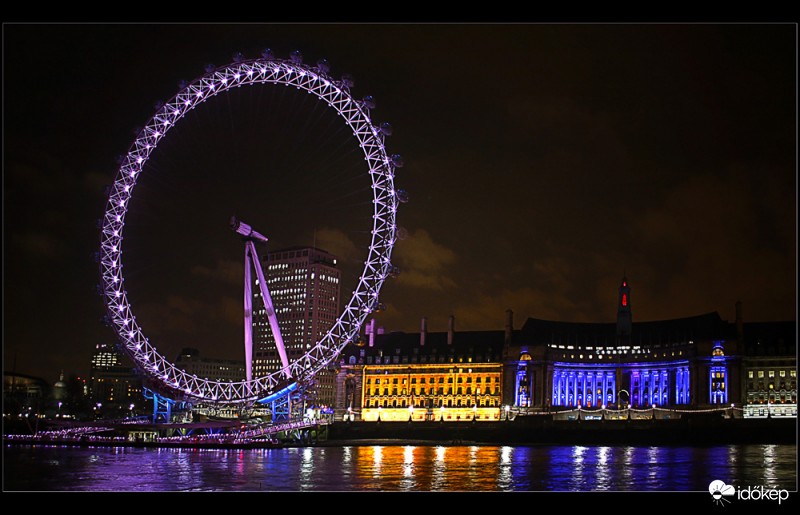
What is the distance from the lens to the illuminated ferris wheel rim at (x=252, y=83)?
71562mm

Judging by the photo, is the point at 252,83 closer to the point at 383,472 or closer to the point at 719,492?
the point at 383,472

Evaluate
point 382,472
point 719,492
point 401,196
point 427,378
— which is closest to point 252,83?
point 401,196

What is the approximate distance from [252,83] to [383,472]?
31.9 meters

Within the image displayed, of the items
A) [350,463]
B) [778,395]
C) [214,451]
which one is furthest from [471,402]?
[350,463]

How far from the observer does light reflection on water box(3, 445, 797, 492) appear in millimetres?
45750

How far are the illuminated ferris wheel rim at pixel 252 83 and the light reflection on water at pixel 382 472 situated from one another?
39.7 feet

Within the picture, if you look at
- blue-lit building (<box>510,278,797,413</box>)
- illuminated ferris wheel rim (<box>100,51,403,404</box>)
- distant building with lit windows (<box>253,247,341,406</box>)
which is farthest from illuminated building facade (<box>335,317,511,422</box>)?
illuminated ferris wheel rim (<box>100,51,403,404</box>)

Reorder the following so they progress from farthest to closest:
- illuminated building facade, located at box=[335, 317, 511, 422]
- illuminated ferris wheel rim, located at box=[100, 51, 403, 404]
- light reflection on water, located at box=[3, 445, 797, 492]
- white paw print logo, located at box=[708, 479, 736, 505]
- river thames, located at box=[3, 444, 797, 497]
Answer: illuminated building facade, located at box=[335, 317, 511, 422], illuminated ferris wheel rim, located at box=[100, 51, 403, 404], light reflection on water, located at box=[3, 445, 797, 492], river thames, located at box=[3, 444, 797, 497], white paw print logo, located at box=[708, 479, 736, 505]

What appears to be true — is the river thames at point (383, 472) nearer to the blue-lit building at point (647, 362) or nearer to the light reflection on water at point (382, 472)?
the light reflection on water at point (382, 472)

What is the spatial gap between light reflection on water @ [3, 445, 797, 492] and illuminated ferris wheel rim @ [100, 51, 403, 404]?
12.1 meters

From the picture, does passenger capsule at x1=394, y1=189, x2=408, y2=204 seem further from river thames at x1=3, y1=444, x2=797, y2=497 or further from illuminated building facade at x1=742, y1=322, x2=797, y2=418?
illuminated building facade at x1=742, y1=322, x2=797, y2=418

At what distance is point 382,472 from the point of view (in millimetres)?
55594
